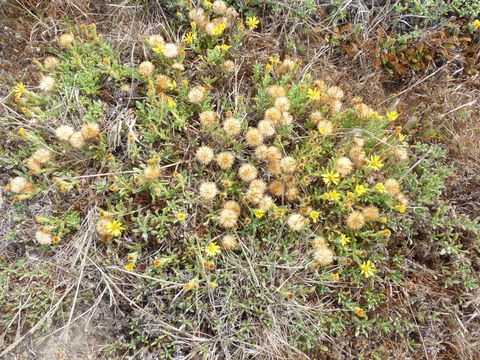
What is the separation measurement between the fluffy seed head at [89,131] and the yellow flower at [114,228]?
0.75 m

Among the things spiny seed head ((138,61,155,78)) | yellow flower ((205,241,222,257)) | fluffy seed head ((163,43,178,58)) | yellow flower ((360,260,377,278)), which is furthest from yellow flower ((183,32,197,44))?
yellow flower ((360,260,377,278))

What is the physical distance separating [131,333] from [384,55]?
3552 millimetres

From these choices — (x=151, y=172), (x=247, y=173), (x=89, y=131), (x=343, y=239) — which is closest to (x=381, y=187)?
(x=343, y=239)

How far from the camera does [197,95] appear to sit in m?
3.26

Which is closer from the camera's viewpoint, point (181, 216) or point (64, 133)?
point (181, 216)

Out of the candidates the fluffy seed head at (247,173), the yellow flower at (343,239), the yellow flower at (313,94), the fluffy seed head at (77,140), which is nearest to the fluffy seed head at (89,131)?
the fluffy seed head at (77,140)

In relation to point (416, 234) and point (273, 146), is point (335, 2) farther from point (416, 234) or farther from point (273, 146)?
point (416, 234)

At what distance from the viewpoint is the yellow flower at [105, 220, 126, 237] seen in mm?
2941

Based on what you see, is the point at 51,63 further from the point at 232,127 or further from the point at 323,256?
the point at 323,256

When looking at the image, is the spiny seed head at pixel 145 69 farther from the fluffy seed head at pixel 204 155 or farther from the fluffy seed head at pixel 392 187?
the fluffy seed head at pixel 392 187

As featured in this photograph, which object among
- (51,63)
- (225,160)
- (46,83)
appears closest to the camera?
(225,160)

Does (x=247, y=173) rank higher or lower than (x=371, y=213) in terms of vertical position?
higher

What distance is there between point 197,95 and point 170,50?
51 centimetres

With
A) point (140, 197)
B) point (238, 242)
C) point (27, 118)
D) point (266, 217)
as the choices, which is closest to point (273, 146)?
point (266, 217)
